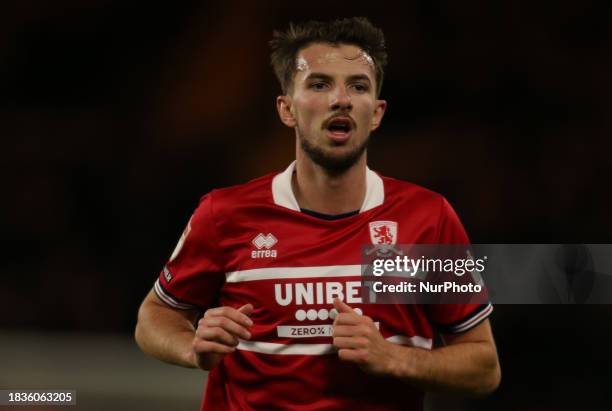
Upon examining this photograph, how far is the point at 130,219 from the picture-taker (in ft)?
15.6

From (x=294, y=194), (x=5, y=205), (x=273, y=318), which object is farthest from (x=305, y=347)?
(x=5, y=205)

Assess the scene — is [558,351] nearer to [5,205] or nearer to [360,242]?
[360,242]

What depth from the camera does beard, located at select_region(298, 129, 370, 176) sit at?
2262mm

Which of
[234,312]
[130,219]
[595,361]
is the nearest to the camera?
[234,312]

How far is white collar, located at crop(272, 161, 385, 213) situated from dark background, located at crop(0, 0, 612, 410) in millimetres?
2023

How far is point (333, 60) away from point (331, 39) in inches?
3.6

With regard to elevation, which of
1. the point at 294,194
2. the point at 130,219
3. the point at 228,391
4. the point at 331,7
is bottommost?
the point at 228,391

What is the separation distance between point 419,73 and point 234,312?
3168 mm

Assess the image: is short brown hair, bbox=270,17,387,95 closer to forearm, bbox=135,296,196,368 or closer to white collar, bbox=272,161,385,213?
white collar, bbox=272,161,385,213

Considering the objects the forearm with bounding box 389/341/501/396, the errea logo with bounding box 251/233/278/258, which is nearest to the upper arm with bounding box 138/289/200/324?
the errea logo with bounding box 251/233/278/258

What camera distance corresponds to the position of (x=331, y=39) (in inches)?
93.3

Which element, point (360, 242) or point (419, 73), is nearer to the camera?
point (360, 242)

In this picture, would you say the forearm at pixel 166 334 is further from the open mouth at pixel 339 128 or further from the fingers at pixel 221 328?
the open mouth at pixel 339 128

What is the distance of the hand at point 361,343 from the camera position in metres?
1.92
